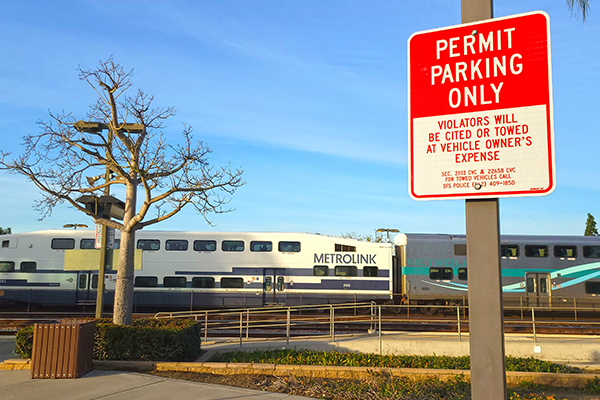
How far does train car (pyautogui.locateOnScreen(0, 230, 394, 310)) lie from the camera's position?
2681cm

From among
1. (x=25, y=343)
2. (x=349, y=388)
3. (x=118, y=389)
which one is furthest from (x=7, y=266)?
(x=349, y=388)

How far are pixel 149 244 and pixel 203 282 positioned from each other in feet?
12.0

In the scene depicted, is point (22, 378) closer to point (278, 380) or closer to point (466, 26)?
point (278, 380)

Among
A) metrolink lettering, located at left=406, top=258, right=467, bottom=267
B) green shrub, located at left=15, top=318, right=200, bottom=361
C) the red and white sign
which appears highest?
the red and white sign

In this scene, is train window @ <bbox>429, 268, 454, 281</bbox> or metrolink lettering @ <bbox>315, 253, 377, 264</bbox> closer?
train window @ <bbox>429, 268, 454, 281</bbox>

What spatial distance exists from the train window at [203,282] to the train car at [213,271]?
0.18 feet

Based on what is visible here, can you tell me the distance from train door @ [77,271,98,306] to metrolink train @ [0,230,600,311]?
5 cm

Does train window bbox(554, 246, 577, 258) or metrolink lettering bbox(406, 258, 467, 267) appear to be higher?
train window bbox(554, 246, 577, 258)

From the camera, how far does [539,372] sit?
9852 millimetres

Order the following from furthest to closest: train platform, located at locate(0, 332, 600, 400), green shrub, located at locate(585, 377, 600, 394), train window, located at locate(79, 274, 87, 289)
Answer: train window, located at locate(79, 274, 87, 289) < green shrub, located at locate(585, 377, 600, 394) < train platform, located at locate(0, 332, 600, 400)

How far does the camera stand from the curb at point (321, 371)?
377 inches

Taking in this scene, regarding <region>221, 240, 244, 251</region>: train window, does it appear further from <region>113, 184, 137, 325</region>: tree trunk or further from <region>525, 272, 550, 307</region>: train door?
<region>525, 272, 550, 307</region>: train door

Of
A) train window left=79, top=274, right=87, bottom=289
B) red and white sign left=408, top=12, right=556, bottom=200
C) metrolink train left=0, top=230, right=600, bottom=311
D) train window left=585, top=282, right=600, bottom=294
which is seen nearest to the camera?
red and white sign left=408, top=12, right=556, bottom=200

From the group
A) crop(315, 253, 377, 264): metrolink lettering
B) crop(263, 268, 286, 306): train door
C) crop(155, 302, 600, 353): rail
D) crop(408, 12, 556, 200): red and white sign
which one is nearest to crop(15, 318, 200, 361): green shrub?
crop(155, 302, 600, 353): rail
